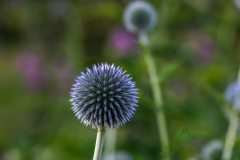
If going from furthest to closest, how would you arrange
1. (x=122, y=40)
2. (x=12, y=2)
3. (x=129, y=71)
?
(x=12, y=2) → (x=122, y=40) → (x=129, y=71)

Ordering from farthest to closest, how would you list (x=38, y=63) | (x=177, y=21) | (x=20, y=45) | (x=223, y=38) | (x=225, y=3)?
(x=20, y=45)
(x=38, y=63)
(x=225, y=3)
(x=223, y=38)
(x=177, y=21)

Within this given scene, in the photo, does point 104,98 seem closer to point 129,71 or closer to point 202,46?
point 129,71

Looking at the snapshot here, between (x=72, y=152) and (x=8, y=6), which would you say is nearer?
(x=72, y=152)

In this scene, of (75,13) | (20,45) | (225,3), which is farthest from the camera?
(20,45)

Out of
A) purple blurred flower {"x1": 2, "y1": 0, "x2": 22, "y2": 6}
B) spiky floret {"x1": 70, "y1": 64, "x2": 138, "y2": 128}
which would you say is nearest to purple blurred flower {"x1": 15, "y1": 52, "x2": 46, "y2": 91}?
purple blurred flower {"x1": 2, "y1": 0, "x2": 22, "y2": 6}

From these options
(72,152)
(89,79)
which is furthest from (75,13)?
(89,79)

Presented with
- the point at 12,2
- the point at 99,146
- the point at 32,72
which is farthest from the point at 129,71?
the point at 12,2

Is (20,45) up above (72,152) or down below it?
above

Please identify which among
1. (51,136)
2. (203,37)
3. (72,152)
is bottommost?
(72,152)

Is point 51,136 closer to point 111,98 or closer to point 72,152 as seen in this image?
point 72,152
